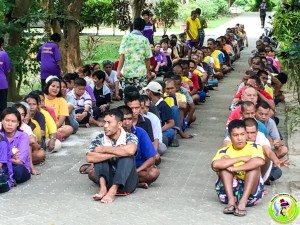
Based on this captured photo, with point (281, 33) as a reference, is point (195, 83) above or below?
below

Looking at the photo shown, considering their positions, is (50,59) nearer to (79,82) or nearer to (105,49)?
(79,82)

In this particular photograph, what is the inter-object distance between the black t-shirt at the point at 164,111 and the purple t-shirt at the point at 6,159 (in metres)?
3.08

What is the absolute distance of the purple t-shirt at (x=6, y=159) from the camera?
8.62 m

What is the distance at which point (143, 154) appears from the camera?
8961 millimetres

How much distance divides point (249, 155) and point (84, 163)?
9.85ft

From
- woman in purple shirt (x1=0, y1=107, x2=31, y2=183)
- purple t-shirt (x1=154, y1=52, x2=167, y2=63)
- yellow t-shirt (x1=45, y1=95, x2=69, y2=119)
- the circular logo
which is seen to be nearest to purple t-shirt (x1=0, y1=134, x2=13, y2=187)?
woman in purple shirt (x1=0, y1=107, x2=31, y2=183)

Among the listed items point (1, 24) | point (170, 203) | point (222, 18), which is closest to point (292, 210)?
point (170, 203)

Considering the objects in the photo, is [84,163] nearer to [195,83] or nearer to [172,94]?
[172,94]

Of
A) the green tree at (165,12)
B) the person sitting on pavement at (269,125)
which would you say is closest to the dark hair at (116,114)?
the person sitting on pavement at (269,125)

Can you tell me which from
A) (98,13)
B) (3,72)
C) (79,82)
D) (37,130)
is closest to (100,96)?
(79,82)

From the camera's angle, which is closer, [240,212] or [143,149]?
[240,212]

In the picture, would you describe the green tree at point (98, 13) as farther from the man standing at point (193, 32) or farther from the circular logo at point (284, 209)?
the circular logo at point (284, 209)

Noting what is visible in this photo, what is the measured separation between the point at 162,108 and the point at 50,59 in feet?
13.4

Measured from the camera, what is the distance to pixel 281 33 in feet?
50.6
